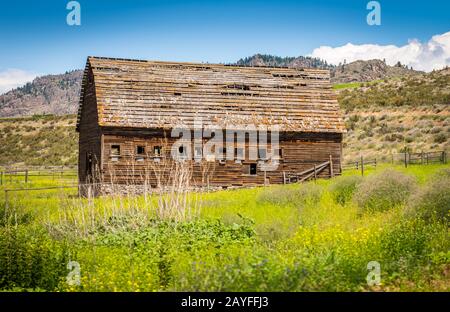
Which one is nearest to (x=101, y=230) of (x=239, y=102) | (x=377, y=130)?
(x=239, y=102)

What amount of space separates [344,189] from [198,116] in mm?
11456

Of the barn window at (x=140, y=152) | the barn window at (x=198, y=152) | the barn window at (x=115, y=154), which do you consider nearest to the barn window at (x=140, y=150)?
the barn window at (x=140, y=152)

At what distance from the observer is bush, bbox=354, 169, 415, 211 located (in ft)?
56.7

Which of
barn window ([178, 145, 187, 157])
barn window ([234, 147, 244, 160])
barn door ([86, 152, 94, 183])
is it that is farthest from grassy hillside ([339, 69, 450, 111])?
barn door ([86, 152, 94, 183])

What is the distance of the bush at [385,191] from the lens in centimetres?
1728

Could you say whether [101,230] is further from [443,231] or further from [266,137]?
[266,137]

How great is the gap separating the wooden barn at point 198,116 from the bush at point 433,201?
15.1 meters

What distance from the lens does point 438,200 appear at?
1435 centimetres

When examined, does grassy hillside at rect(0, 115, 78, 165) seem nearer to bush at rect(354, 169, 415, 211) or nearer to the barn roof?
the barn roof

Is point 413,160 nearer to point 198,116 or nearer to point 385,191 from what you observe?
point 198,116

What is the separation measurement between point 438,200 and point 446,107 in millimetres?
42721

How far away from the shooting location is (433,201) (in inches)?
568

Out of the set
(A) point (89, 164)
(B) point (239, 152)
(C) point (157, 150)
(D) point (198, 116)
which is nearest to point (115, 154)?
(C) point (157, 150)

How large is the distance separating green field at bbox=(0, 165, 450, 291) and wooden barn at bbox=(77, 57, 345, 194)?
11.1 metres
